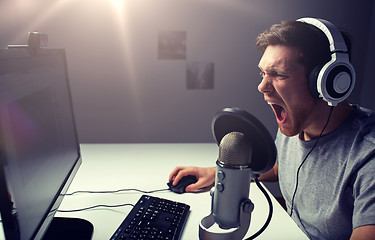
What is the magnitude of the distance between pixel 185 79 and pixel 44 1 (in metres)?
0.83

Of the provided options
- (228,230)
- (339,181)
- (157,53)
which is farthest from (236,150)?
(157,53)

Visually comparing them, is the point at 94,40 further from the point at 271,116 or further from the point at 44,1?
the point at 271,116

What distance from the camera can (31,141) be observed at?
1.78 ft

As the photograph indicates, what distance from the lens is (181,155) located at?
129cm

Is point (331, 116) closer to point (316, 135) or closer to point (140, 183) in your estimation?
point (316, 135)

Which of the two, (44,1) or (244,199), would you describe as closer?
(244,199)

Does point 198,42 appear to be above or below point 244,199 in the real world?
above

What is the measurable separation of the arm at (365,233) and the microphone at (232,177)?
0.28m

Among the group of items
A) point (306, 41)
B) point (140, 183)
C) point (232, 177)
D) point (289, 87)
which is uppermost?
Answer: point (306, 41)

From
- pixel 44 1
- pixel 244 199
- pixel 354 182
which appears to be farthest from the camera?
pixel 44 1

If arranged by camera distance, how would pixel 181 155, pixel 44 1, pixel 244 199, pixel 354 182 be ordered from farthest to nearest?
pixel 44 1 → pixel 181 155 → pixel 354 182 → pixel 244 199

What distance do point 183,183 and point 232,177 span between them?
435 mm

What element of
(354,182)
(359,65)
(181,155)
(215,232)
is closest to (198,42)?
(181,155)

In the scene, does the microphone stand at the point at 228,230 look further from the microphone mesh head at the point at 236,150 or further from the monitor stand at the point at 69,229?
the monitor stand at the point at 69,229
